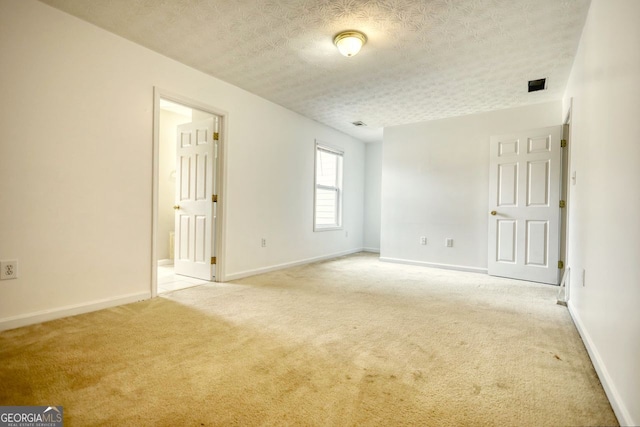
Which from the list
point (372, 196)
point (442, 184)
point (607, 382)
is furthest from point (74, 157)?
point (372, 196)

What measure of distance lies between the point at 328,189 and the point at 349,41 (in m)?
3.37

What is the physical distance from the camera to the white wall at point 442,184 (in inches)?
182

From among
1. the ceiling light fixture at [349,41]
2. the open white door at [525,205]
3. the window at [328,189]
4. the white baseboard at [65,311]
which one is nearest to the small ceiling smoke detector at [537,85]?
the open white door at [525,205]

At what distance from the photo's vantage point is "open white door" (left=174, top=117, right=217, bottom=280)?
3.84 metres

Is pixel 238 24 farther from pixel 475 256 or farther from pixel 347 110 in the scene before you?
pixel 475 256

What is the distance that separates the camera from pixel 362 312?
2.73 metres

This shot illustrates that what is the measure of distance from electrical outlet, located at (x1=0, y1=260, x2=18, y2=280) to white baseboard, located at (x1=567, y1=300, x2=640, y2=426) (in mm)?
3560

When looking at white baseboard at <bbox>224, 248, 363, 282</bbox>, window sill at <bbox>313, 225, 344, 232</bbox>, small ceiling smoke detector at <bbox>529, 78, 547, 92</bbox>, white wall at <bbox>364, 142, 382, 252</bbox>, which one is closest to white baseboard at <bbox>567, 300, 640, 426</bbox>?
small ceiling smoke detector at <bbox>529, 78, 547, 92</bbox>

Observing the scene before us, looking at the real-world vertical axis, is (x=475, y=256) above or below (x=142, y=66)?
below

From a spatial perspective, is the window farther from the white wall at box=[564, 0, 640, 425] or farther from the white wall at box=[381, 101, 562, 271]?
the white wall at box=[564, 0, 640, 425]

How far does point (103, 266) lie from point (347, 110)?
145 inches

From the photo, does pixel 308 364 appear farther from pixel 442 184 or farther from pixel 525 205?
pixel 442 184

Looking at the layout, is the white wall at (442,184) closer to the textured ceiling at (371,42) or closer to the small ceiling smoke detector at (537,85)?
the textured ceiling at (371,42)

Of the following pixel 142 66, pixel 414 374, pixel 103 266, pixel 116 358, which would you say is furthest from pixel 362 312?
pixel 142 66
